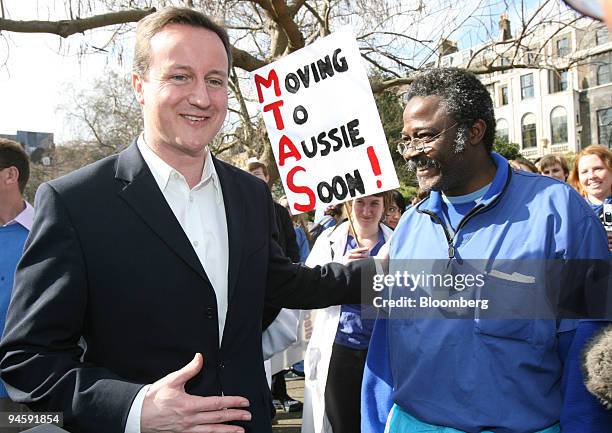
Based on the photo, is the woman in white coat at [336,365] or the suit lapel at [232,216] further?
the woman in white coat at [336,365]

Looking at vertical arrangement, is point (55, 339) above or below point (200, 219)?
below

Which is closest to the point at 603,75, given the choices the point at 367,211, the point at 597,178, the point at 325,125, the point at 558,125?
the point at 558,125

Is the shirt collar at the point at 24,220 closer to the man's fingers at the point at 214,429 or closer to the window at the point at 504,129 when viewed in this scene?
the man's fingers at the point at 214,429

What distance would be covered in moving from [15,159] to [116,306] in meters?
2.48

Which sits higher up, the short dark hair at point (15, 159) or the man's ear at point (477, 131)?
the short dark hair at point (15, 159)

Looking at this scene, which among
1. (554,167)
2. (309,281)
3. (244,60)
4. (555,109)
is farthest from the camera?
(555,109)

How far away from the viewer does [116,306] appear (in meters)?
1.77

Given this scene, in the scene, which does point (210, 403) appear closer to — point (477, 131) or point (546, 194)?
point (546, 194)

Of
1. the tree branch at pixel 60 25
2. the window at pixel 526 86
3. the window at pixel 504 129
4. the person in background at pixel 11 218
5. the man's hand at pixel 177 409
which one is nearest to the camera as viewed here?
the man's hand at pixel 177 409

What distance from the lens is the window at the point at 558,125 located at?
1838 inches

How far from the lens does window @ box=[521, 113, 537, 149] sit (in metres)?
49.2

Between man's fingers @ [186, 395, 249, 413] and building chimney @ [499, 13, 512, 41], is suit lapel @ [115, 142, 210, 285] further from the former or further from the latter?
building chimney @ [499, 13, 512, 41]

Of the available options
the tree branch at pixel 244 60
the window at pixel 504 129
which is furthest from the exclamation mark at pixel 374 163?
the window at pixel 504 129

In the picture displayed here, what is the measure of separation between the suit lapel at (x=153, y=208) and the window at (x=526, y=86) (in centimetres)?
5234
